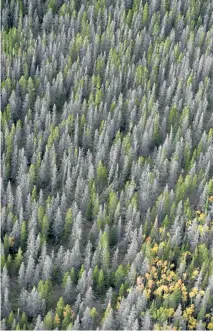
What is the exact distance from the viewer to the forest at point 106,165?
16.8 metres

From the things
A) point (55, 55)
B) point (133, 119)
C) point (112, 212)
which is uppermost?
point (55, 55)

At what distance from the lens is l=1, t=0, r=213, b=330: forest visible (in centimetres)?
1681

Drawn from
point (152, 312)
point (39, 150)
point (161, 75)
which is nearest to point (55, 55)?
point (161, 75)

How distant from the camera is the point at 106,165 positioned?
21.1 metres

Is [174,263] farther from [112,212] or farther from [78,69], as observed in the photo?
[78,69]

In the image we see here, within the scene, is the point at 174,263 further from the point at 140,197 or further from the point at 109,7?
the point at 109,7

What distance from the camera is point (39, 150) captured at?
824 inches

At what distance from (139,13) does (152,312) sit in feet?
54.5

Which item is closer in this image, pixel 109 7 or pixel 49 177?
pixel 49 177

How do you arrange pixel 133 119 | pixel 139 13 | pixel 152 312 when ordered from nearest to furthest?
pixel 152 312 → pixel 133 119 → pixel 139 13

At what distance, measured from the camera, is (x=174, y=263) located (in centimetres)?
1808

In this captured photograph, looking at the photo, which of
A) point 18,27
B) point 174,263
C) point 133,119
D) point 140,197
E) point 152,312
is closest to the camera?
point 152,312

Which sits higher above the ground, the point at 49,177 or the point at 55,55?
the point at 55,55

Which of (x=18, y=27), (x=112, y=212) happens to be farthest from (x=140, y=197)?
(x=18, y=27)
